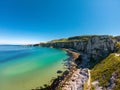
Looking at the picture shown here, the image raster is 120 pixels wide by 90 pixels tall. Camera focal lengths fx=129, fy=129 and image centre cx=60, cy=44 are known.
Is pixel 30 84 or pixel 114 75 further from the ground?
pixel 114 75

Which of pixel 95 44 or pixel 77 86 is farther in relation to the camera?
pixel 95 44

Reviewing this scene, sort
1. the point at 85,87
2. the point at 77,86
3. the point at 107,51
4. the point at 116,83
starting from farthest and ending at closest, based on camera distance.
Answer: the point at 107,51 < the point at 77,86 < the point at 85,87 < the point at 116,83

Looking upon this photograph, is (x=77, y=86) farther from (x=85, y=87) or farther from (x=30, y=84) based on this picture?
(x=30, y=84)

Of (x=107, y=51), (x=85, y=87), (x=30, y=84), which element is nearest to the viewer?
(x=85, y=87)

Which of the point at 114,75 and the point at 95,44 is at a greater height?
the point at 95,44

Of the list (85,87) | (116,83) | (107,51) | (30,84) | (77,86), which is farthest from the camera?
(107,51)

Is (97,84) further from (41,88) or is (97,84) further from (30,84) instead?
(30,84)

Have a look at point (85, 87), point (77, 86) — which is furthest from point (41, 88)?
point (85, 87)

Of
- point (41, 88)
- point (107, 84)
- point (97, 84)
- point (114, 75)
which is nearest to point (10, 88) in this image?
point (41, 88)

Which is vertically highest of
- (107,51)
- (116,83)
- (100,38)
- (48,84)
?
(100,38)
